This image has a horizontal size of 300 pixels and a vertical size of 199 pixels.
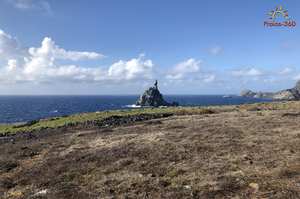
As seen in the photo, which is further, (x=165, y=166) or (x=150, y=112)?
(x=150, y=112)

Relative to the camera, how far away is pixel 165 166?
64.6 feet

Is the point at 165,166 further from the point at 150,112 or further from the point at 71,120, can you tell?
the point at 71,120

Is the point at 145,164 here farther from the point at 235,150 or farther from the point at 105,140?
the point at 105,140

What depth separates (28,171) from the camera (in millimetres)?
21984

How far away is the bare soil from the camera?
15.5 metres

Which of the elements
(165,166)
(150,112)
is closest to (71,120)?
(150,112)

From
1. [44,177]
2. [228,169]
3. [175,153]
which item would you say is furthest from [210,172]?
[44,177]

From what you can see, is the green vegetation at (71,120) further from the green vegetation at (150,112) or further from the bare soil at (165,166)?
the bare soil at (165,166)

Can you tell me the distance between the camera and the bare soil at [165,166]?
1554 centimetres

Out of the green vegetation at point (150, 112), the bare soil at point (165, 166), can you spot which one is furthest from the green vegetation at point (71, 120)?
the bare soil at point (165, 166)

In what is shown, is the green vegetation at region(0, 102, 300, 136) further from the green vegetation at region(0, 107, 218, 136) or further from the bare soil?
the bare soil

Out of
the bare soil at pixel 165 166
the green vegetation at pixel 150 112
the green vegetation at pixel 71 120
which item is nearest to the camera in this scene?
the bare soil at pixel 165 166

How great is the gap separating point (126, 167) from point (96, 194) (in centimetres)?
467

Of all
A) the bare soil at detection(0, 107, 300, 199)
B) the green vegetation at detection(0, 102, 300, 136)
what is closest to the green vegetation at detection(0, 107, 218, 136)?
the green vegetation at detection(0, 102, 300, 136)
